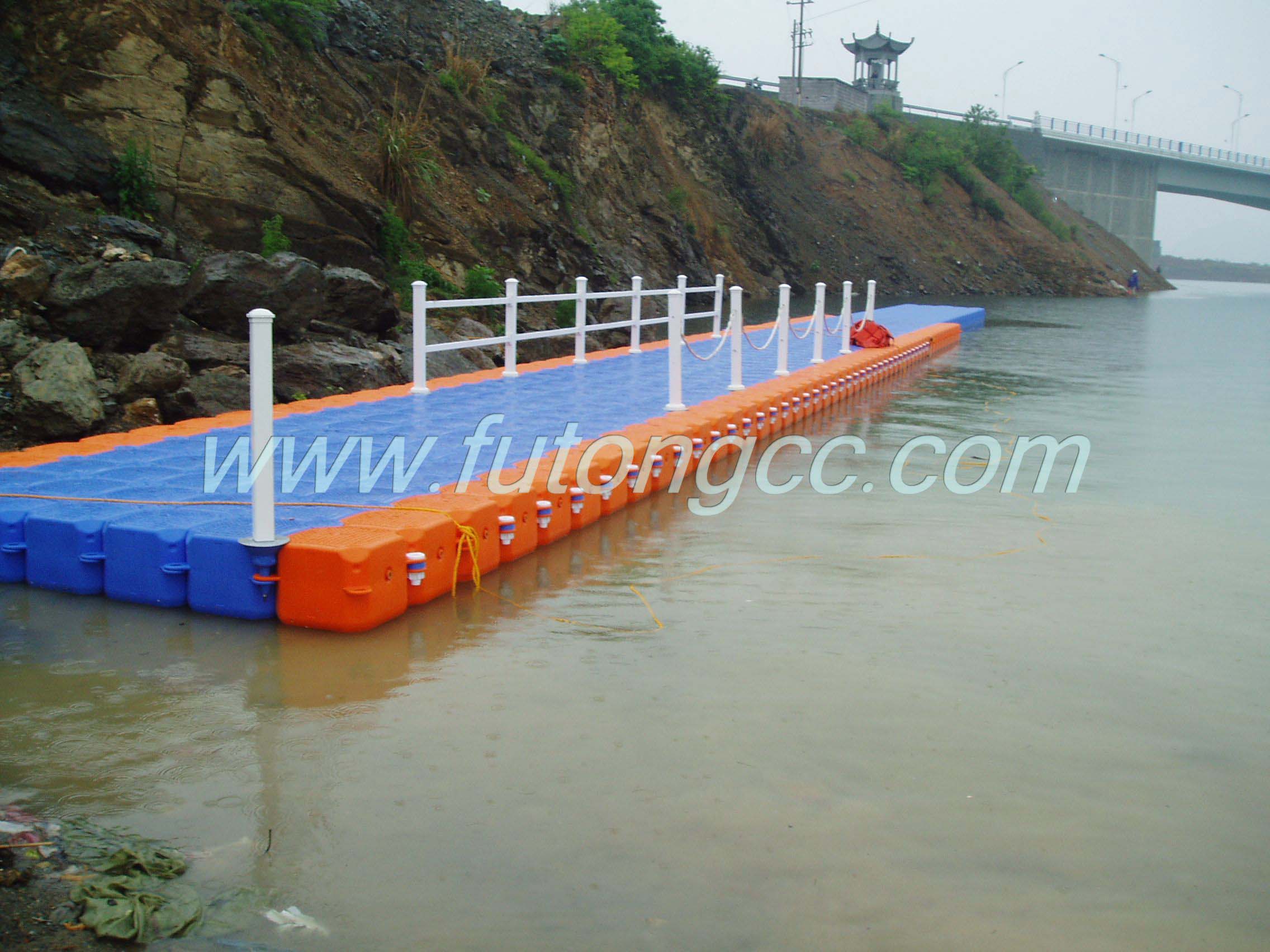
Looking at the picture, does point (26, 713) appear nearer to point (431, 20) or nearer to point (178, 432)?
point (178, 432)

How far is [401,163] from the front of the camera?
2219cm

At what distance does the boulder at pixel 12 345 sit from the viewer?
412 inches

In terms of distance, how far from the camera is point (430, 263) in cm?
2209

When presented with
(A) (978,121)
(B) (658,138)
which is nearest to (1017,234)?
(A) (978,121)

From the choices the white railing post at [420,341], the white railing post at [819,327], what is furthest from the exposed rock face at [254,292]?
the white railing post at [819,327]

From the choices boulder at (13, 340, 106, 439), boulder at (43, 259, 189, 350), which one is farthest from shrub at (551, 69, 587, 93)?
boulder at (13, 340, 106, 439)

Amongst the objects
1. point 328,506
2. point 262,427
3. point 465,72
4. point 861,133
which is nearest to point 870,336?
point 465,72

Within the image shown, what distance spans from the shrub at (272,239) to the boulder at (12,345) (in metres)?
6.31

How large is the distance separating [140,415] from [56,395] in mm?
849

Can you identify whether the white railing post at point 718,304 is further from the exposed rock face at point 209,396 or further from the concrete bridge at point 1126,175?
the concrete bridge at point 1126,175

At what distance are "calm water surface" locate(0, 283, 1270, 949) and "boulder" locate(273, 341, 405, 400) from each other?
6144mm

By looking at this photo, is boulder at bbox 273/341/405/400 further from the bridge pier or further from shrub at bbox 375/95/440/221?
the bridge pier

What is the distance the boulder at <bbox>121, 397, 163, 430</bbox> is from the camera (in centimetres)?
1084

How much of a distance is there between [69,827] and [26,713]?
45.7 inches
